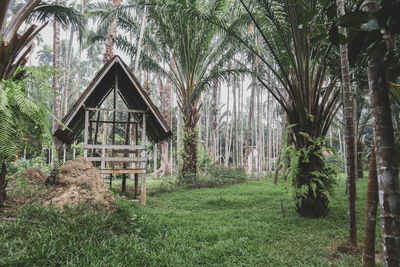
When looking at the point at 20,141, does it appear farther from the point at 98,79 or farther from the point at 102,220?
the point at 98,79

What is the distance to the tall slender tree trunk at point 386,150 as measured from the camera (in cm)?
125

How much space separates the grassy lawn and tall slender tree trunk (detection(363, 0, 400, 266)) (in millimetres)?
1939

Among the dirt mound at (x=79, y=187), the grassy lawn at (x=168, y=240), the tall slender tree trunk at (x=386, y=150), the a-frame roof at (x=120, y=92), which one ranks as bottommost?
the grassy lawn at (x=168, y=240)

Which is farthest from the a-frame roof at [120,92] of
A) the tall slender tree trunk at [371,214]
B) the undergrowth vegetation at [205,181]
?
the tall slender tree trunk at [371,214]

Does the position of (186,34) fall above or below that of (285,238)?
above

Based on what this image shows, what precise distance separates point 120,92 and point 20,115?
5834 mm

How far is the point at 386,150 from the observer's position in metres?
1.30

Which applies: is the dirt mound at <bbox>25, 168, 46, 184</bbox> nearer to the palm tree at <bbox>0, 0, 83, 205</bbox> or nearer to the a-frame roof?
the a-frame roof

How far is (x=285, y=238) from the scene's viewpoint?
3.95 metres

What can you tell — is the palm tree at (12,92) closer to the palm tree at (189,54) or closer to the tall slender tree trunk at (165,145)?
the palm tree at (189,54)

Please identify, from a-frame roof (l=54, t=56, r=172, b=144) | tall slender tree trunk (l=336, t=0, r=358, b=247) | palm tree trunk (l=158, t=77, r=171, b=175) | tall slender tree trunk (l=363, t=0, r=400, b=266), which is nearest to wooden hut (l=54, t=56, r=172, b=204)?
a-frame roof (l=54, t=56, r=172, b=144)

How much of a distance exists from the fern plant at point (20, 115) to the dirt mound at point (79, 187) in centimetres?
89

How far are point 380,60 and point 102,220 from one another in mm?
3758

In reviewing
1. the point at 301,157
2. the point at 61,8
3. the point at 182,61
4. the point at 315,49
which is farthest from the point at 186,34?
the point at 301,157
